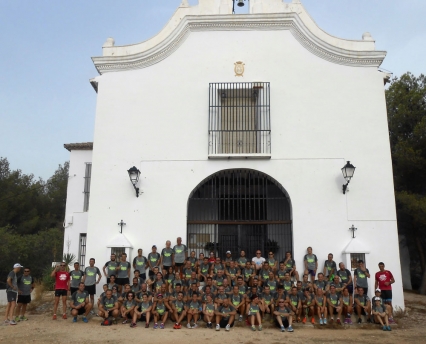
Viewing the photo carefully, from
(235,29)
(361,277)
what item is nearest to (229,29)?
(235,29)

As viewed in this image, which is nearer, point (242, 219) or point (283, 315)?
point (283, 315)

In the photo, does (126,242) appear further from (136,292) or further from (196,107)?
(196,107)

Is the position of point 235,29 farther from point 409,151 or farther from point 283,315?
point 409,151

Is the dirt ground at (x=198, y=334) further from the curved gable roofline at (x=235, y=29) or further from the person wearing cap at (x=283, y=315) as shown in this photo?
the curved gable roofline at (x=235, y=29)

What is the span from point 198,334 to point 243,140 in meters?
5.45

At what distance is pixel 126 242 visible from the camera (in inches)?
420

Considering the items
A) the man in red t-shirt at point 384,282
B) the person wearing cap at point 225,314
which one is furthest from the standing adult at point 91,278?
the man in red t-shirt at point 384,282

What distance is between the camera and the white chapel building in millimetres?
10719

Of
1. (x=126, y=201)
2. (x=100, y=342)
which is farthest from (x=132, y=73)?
(x=100, y=342)

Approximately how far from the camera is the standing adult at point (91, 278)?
393 inches

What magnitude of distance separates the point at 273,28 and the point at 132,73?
4.27 m

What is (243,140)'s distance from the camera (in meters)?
11.6

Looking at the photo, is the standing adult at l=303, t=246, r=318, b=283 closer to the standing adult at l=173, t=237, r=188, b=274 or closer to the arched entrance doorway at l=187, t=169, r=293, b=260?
the arched entrance doorway at l=187, t=169, r=293, b=260

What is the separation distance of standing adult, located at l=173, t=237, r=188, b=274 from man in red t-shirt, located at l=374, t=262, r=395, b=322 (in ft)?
15.4
